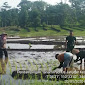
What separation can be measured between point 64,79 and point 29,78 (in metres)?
1.13

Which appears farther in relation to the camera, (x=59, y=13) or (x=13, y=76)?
(x=59, y=13)

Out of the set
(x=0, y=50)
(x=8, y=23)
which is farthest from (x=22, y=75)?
(x=8, y=23)

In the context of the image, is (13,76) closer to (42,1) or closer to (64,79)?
(64,79)

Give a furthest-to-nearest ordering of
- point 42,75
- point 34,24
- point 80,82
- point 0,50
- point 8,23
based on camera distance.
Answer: point 8,23 < point 34,24 < point 0,50 < point 42,75 < point 80,82

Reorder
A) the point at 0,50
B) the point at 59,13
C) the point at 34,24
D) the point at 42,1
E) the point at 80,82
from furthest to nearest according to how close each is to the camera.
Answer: the point at 42,1 → the point at 59,13 → the point at 34,24 → the point at 0,50 → the point at 80,82

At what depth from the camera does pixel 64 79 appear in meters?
6.04

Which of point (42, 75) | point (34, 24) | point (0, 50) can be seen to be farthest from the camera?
point (34, 24)

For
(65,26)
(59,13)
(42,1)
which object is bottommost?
(65,26)

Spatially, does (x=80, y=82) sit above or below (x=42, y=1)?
below

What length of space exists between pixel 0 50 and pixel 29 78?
4.94m

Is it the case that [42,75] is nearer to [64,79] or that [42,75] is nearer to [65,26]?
[64,79]

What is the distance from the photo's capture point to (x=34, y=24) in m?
59.4

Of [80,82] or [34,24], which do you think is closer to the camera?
[80,82]

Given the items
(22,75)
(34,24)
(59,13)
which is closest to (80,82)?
(22,75)
